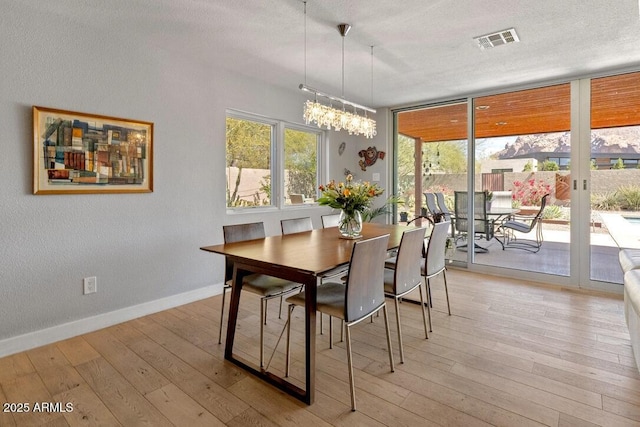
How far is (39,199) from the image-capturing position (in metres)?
2.54

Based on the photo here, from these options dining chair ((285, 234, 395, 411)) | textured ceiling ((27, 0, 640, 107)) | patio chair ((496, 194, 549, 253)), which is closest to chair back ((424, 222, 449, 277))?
dining chair ((285, 234, 395, 411))

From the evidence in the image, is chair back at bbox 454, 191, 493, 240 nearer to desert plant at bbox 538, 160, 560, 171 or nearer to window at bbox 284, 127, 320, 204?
desert plant at bbox 538, 160, 560, 171

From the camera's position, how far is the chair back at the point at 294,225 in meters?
3.29

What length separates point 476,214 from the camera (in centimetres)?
477

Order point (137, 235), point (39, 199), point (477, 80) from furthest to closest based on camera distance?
point (477, 80) → point (137, 235) → point (39, 199)

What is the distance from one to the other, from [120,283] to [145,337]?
0.60 metres

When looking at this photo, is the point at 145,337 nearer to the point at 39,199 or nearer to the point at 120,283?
the point at 120,283

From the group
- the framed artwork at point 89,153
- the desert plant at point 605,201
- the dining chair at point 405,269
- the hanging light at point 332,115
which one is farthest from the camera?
the desert plant at point 605,201

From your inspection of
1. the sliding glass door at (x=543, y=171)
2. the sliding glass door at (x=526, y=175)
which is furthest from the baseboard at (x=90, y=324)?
the sliding glass door at (x=526, y=175)

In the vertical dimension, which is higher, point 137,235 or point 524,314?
point 137,235

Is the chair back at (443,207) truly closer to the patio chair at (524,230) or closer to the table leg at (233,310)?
the patio chair at (524,230)

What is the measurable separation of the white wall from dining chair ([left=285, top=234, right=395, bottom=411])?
1.74m

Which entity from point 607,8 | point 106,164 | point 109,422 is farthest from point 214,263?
point 607,8

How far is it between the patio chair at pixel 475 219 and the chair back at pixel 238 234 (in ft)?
10.2
